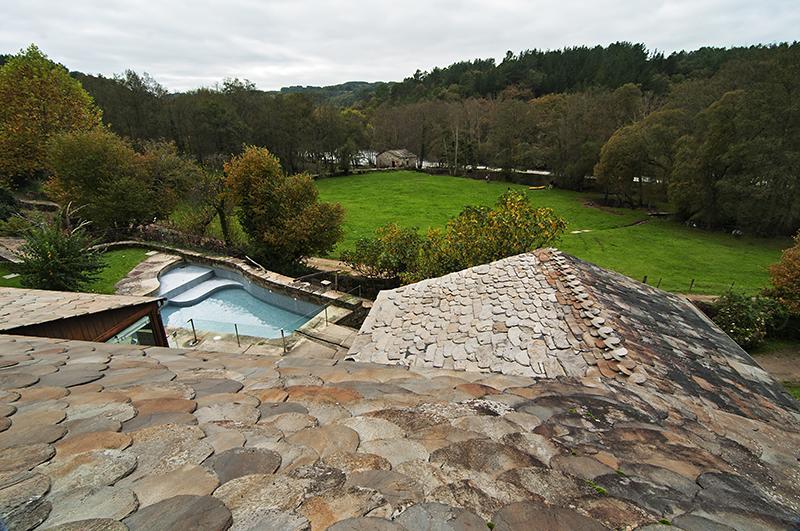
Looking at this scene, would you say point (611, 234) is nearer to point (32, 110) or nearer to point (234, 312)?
point (234, 312)

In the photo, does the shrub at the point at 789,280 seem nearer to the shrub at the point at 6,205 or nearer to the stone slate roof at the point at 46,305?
the stone slate roof at the point at 46,305

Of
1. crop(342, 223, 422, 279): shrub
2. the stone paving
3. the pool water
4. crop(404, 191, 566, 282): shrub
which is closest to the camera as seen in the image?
the stone paving

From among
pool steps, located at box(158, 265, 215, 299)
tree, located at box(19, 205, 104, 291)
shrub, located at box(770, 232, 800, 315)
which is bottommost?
shrub, located at box(770, 232, 800, 315)

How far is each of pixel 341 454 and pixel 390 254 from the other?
15.2 meters

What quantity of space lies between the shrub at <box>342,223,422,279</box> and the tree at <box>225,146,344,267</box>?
2285mm

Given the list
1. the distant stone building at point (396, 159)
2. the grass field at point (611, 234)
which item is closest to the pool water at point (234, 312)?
the grass field at point (611, 234)

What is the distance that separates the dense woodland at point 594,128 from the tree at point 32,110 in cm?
1069

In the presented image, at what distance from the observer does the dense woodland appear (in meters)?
27.2

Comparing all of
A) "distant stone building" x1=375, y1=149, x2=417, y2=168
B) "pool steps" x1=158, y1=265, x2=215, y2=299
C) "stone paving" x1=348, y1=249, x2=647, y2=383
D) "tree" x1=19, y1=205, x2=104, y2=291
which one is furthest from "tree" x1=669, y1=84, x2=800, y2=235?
"distant stone building" x1=375, y1=149, x2=417, y2=168

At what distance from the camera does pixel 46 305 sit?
7090 millimetres

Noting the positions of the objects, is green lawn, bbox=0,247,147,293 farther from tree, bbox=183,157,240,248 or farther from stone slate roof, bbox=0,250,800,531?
stone slate roof, bbox=0,250,800,531

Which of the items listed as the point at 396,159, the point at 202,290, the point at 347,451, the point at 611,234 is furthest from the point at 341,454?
the point at 396,159

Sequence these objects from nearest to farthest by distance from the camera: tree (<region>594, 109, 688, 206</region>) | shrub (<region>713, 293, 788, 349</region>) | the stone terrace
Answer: the stone terrace → shrub (<region>713, 293, 788, 349</region>) → tree (<region>594, 109, 688, 206</region>)

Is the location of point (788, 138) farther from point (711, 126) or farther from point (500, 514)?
point (500, 514)
